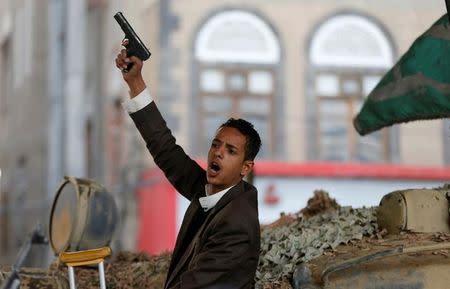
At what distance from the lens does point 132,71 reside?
155 inches

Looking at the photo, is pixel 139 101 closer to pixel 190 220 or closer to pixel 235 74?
pixel 190 220

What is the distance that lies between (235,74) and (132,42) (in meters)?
10.4

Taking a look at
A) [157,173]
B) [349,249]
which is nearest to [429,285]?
[349,249]

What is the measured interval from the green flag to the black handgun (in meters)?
2.13

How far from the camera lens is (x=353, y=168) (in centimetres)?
1445

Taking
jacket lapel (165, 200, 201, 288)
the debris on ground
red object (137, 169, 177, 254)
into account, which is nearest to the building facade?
red object (137, 169, 177, 254)

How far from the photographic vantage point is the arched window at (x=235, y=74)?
14.2 meters

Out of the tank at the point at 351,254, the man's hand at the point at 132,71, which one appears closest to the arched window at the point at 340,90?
the tank at the point at 351,254

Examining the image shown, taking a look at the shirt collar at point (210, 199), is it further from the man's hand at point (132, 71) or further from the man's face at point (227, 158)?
the man's hand at point (132, 71)

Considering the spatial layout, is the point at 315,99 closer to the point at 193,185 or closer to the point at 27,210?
the point at 27,210

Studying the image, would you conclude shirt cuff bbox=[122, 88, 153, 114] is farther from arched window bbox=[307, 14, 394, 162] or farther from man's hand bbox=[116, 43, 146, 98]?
arched window bbox=[307, 14, 394, 162]

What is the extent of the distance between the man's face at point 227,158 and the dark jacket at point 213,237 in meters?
0.06

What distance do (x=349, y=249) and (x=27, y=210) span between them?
17.3m

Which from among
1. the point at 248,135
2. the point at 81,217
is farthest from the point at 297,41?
the point at 248,135
